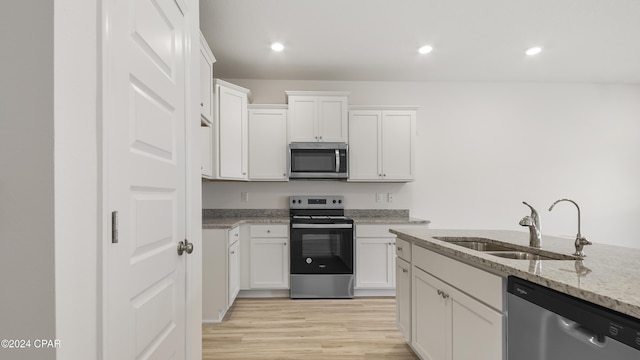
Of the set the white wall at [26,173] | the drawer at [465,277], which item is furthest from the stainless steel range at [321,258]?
the white wall at [26,173]

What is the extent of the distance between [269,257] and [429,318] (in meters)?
1.94

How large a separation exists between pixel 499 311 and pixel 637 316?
542 mm

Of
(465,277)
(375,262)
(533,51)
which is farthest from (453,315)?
(533,51)

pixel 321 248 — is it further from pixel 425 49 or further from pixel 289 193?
pixel 425 49

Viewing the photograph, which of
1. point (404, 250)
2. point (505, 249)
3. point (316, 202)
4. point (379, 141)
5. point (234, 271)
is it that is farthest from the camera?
point (316, 202)

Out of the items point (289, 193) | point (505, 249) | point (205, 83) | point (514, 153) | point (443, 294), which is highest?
point (205, 83)

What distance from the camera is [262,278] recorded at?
332 cm

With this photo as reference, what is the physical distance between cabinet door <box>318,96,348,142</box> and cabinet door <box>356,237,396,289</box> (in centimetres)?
122

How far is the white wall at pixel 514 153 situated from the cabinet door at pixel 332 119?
1.52 ft

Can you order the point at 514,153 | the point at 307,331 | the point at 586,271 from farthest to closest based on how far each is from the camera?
the point at 514,153, the point at 307,331, the point at 586,271

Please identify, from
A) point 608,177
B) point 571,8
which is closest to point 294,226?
point 571,8

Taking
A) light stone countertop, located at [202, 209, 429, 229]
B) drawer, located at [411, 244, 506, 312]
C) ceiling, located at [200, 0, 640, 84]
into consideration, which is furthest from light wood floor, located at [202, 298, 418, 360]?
ceiling, located at [200, 0, 640, 84]

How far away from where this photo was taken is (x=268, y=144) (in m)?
3.58

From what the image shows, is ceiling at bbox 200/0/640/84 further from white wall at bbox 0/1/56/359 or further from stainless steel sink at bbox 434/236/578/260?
white wall at bbox 0/1/56/359
